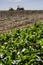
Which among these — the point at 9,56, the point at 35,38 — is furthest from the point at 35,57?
the point at 35,38

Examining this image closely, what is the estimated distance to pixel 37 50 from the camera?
5.18m

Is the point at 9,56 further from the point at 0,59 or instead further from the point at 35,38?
the point at 35,38

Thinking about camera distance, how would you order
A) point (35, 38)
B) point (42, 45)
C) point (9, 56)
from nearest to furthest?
1. point (9, 56)
2. point (42, 45)
3. point (35, 38)

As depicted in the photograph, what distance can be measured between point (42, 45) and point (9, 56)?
3.27ft

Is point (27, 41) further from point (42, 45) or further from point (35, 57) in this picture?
point (35, 57)

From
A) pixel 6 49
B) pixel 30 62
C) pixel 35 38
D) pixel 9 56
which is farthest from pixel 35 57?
pixel 35 38

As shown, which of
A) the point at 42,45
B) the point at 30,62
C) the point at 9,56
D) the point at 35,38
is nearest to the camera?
the point at 30,62

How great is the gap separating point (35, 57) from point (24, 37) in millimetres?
1716

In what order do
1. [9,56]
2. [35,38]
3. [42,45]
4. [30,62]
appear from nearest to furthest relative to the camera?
1. [30,62]
2. [9,56]
3. [42,45]
4. [35,38]

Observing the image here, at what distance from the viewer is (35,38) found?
6246 millimetres

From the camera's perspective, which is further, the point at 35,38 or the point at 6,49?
the point at 35,38

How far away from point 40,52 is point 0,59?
96cm

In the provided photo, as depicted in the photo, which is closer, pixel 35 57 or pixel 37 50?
pixel 35 57

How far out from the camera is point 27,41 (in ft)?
19.1
